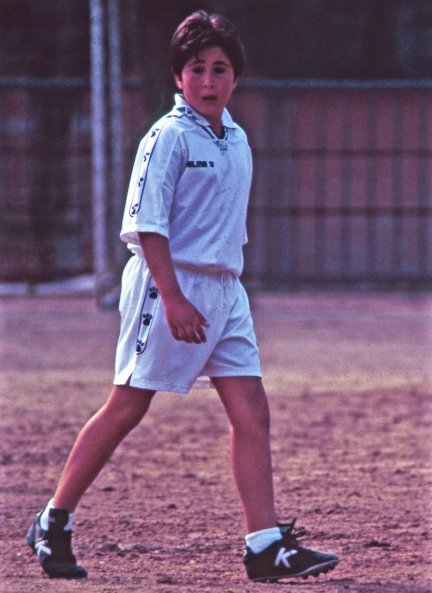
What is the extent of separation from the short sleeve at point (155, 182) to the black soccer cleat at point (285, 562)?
2.79ft

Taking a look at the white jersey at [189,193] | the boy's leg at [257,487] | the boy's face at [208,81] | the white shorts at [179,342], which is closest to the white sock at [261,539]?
the boy's leg at [257,487]

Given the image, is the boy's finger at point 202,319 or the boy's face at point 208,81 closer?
the boy's finger at point 202,319

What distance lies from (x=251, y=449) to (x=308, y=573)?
34 centimetres

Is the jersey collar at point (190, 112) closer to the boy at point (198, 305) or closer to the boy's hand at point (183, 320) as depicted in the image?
the boy at point (198, 305)

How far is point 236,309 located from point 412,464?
6.21 ft

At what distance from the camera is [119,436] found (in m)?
3.93

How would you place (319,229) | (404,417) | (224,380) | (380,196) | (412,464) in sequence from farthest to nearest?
(380,196) < (319,229) < (404,417) < (412,464) < (224,380)

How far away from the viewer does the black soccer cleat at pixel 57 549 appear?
3.90 metres

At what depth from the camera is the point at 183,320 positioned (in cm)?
373

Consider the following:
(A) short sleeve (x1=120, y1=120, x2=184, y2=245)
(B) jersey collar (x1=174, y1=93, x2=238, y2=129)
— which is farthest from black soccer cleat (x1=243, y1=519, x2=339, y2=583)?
(B) jersey collar (x1=174, y1=93, x2=238, y2=129)

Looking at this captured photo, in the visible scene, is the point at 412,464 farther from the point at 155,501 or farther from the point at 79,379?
the point at 79,379

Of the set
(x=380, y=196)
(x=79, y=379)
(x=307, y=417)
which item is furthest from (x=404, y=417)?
(x=380, y=196)

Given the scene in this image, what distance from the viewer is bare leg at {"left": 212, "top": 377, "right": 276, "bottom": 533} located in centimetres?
391

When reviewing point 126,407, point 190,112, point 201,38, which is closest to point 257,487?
point 126,407
